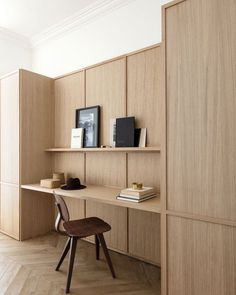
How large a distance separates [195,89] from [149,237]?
162cm

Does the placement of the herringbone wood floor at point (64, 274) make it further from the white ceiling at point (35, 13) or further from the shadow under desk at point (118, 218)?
the white ceiling at point (35, 13)

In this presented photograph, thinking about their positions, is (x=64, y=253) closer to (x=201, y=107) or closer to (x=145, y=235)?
(x=145, y=235)

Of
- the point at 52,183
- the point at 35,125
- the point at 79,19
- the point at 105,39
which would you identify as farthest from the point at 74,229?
the point at 79,19

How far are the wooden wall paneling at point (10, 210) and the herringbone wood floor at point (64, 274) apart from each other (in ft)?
0.87

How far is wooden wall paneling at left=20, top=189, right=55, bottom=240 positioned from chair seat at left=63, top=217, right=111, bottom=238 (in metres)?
1.10

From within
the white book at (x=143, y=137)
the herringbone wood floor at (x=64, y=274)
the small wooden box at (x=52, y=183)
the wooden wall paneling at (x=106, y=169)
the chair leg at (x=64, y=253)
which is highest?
the white book at (x=143, y=137)

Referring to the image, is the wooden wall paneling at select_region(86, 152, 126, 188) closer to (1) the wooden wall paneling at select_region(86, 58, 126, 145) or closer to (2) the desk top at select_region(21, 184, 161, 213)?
(2) the desk top at select_region(21, 184, 161, 213)

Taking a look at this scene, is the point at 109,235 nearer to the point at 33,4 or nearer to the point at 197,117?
the point at 197,117

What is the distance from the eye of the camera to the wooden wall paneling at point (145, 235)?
8.22 feet

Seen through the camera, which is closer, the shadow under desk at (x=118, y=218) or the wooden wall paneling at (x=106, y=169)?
the shadow under desk at (x=118, y=218)

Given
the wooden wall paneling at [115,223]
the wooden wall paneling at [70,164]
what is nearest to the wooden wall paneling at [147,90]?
the wooden wall paneling at [115,223]

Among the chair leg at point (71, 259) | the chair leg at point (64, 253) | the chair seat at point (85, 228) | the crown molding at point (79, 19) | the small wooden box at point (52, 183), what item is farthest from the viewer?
the crown molding at point (79, 19)

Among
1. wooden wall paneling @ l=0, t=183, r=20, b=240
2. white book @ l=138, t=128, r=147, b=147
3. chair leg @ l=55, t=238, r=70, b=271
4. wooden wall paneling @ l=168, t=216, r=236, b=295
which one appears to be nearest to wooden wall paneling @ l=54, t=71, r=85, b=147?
wooden wall paneling @ l=0, t=183, r=20, b=240

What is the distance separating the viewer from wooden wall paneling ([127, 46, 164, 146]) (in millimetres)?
2451
